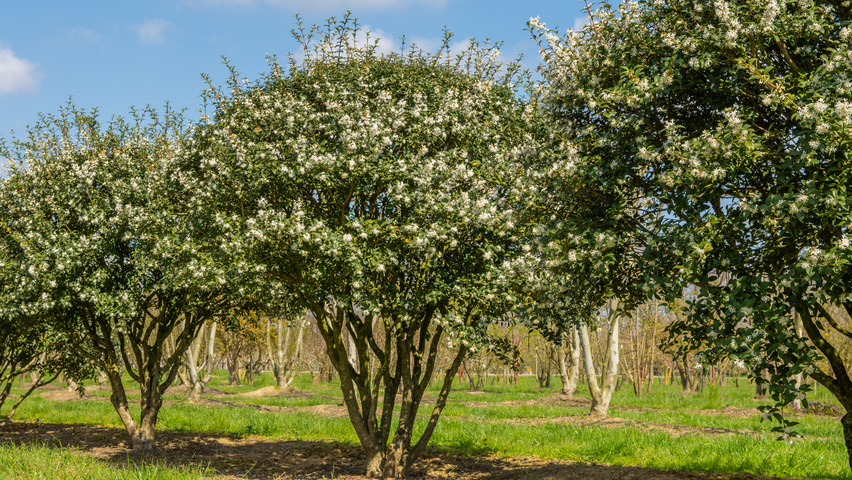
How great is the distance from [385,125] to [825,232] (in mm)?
6595

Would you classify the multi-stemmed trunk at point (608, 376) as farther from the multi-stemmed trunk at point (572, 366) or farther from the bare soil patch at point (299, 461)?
the bare soil patch at point (299, 461)

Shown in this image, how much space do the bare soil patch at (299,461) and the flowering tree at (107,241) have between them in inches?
62.7

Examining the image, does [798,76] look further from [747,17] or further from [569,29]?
[569,29]

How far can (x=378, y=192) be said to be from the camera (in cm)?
1027

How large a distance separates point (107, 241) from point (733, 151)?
41.1ft

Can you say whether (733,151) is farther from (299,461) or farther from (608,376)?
(608,376)

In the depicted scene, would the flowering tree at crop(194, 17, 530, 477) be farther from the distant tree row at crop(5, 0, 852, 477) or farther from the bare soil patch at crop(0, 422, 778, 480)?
the bare soil patch at crop(0, 422, 778, 480)

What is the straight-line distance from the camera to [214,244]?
10.9 metres

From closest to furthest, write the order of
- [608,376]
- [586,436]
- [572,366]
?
[586,436] < [608,376] < [572,366]

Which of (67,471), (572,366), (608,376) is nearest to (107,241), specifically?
(67,471)

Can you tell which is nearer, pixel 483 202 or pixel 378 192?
pixel 483 202

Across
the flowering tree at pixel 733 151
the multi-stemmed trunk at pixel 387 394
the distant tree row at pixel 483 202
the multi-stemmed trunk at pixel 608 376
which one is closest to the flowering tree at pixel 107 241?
the distant tree row at pixel 483 202

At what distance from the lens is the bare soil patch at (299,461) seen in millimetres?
10906

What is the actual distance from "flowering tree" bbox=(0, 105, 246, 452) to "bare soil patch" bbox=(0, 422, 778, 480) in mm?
1593
